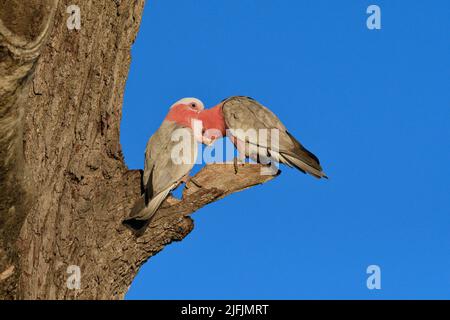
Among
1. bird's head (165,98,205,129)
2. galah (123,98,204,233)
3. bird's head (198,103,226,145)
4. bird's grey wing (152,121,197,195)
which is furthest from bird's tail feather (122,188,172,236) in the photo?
bird's head (198,103,226,145)

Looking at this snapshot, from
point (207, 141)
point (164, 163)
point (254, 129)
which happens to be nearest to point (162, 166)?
point (164, 163)

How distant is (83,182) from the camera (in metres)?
5.48

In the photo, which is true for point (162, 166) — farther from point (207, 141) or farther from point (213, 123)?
point (213, 123)

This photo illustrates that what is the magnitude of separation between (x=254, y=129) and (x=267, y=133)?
0.53 ft

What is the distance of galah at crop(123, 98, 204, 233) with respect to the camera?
5.70m

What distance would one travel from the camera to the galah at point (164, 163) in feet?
18.7

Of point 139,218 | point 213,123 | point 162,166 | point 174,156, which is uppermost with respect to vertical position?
point 213,123

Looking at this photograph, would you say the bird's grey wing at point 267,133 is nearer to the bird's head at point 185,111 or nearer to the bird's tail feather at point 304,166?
the bird's tail feather at point 304,166

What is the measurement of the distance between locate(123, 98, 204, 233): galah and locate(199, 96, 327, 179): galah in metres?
0.24

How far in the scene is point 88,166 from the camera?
5.57 meters
